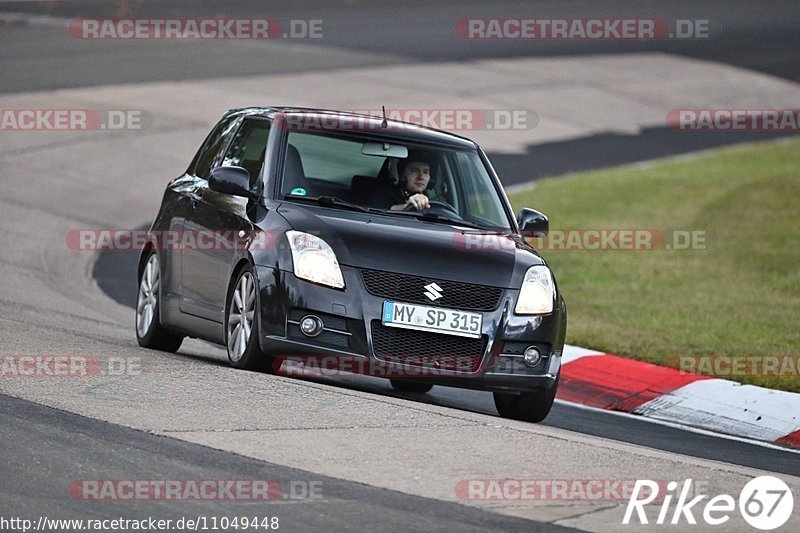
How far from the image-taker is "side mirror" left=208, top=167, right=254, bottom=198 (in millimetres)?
9898

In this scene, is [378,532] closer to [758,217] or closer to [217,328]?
[217,328]

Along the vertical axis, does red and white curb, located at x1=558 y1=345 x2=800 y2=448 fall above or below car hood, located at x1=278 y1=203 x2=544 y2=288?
below

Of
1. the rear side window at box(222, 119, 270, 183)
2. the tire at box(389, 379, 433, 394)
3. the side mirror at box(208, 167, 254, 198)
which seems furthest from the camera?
the tire at box(389, 379, 433, 394)

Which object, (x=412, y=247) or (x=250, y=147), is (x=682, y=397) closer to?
(x=412, y=247)

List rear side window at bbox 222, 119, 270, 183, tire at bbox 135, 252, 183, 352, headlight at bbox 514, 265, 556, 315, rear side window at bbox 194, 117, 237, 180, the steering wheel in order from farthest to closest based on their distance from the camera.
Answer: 1. tire at bbox 135, 252, 183, 352
2. rear side window at bbox 194, 117, 237, 180
3. rear side window at bbox 222, 119, 270, 183
4. the steering wheel
5. headlight at bbox 514, 265, 556, 315

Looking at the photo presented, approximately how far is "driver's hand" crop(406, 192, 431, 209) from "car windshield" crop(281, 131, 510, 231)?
4cm

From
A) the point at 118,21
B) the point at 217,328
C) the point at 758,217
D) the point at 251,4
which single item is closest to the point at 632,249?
the point at 758,217

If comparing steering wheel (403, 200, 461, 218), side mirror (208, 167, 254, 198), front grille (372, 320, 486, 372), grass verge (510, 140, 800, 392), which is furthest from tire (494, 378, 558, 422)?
grass verge (510, 140, 800, 392)

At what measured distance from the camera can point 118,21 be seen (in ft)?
117

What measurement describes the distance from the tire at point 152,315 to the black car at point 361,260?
3 centimetres

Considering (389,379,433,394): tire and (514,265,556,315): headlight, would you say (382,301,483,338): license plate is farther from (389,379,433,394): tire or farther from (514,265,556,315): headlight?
(389,379,433,394): tire

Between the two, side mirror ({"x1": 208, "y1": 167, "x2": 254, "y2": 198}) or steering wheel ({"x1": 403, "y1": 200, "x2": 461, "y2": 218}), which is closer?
side mirror ({"x1": 208, "y1": 167, "x2": 254, "y2": 198})

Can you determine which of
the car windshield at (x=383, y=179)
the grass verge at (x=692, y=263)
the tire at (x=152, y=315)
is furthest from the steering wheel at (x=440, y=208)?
the grass verge at (x=692, y=263)

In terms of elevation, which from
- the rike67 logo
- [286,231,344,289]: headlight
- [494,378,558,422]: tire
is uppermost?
[286,231,344,289]: headlight
